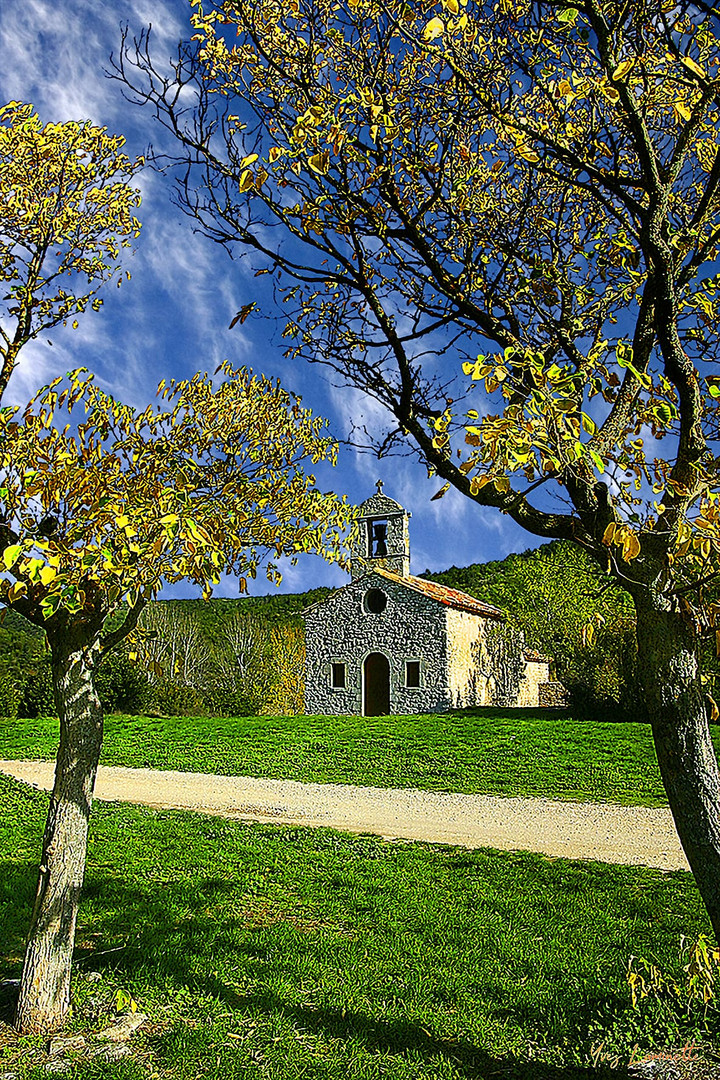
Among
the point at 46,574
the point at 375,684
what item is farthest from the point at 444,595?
the point at 46,574

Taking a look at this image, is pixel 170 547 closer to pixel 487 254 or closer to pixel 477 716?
pixel 487 254

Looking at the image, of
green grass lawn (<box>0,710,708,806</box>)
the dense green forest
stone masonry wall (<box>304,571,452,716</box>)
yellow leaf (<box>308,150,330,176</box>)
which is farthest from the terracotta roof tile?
yellow leaf (<box>308,150,330,176</box>)

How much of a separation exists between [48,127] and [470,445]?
15.9 ft

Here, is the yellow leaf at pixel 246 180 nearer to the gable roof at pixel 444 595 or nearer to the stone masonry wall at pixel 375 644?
the gable roof at pixel 444 595

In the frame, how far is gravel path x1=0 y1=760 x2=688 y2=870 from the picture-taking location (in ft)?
27.9

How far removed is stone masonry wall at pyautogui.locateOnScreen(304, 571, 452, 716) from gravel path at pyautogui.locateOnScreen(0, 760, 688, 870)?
44.2 ft

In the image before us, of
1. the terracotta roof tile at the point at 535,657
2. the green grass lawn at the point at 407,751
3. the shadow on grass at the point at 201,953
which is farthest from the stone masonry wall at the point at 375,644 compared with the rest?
the shadow on grass at the point at 201,953

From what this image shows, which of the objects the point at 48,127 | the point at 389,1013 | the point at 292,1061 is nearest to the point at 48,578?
the point at 292,1061

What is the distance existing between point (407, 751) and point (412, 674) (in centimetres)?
1030

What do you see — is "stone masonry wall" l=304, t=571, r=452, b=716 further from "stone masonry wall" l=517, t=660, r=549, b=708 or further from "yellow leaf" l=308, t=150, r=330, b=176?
"yellow leaf" l=308, t=150, r=330, b=176

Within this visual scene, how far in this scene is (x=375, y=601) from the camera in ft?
88.8

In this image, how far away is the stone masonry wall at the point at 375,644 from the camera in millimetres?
25797

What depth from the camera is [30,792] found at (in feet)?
33.7

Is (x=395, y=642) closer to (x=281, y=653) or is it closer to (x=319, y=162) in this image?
(x=281, y=653)
